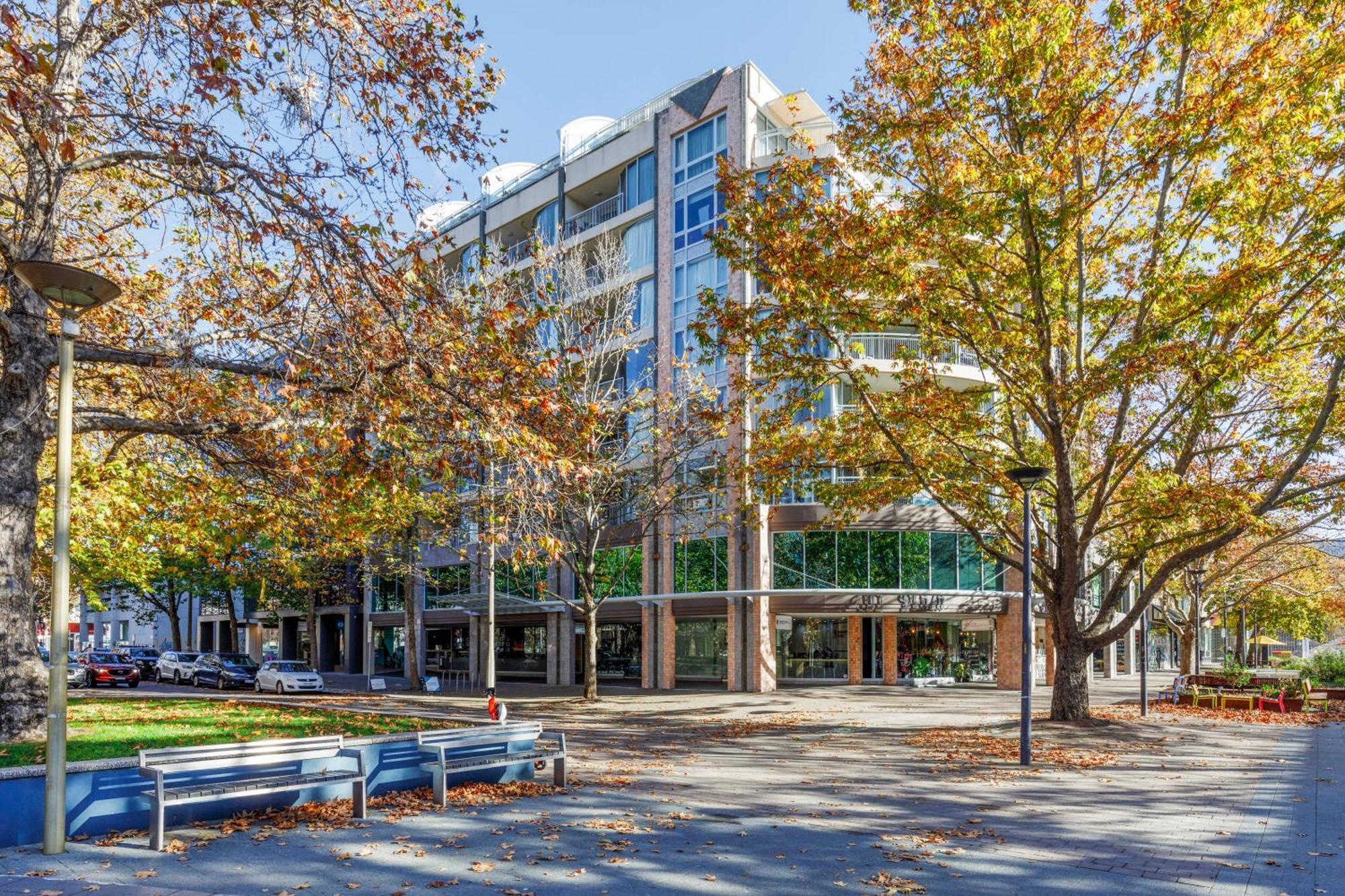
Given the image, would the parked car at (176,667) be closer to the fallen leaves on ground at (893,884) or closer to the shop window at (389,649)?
the shop window at (389,649)

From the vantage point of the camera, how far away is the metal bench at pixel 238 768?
27.6 feet

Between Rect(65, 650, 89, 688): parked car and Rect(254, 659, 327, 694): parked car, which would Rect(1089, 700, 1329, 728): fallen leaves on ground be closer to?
Rect(254, 659, 327, 694): parked car

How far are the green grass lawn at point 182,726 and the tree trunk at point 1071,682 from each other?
41.6 feet

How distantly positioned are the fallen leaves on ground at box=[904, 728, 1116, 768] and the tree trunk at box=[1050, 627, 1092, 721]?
7.49 ft

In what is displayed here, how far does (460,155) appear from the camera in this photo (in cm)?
1032

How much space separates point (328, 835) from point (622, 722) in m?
14.1

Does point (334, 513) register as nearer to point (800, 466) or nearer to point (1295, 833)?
point (800, 466)

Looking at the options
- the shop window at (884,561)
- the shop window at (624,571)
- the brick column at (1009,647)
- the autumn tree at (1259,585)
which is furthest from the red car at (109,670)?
the autumn tree at (1259,585)

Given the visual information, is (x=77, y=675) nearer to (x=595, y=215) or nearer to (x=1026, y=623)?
(x=595, y=215)

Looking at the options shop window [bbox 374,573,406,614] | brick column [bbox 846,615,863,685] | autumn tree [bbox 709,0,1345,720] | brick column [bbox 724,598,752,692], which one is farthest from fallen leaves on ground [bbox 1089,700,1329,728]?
shop window [bbox 374,573,406,614]

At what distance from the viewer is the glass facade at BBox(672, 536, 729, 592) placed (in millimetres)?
33875

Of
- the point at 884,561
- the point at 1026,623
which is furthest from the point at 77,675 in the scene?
the point at 1026,623

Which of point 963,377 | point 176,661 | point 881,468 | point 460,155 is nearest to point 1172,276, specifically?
point 881,468

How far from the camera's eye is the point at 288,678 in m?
36.0
